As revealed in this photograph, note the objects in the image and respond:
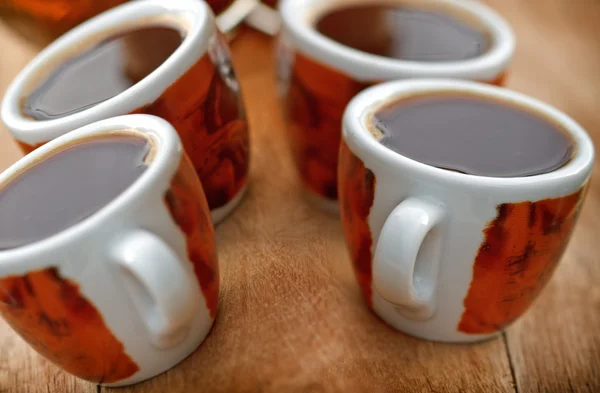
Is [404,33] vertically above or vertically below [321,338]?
above

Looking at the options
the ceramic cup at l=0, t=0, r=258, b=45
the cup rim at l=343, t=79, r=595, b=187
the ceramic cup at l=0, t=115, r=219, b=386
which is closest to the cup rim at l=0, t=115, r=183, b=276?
the ceramic cup at l=0, t=115, r=219, b=386

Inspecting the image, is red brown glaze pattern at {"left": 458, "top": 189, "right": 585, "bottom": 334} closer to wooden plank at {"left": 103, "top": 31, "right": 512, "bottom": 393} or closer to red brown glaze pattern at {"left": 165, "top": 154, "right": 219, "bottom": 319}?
wooden plank at {"left": 103, "top": 31, "right": 512, "bottom": 393}

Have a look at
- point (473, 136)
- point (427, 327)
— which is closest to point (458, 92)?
point (473, 136)

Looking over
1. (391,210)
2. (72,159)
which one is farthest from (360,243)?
(72,159)

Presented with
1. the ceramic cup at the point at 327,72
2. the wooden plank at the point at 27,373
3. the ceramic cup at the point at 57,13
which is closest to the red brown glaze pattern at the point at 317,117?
the ceramic cup at the point at 327,72

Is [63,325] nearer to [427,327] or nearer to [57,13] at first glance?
[427,327]

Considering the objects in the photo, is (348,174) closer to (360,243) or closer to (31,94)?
(360,243)
